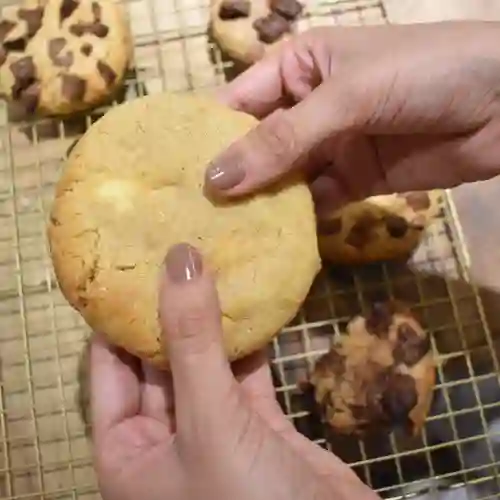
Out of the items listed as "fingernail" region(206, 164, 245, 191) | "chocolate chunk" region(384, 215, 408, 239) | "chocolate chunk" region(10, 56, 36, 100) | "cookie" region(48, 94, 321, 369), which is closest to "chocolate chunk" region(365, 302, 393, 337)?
"chocolate chunk" region(384, 215, 408, 239)

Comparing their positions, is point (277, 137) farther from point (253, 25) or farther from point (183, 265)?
point (253, 25)

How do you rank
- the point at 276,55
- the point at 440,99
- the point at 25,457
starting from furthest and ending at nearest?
the point at 25,457 < the point at 276,55 < the point at 440,99

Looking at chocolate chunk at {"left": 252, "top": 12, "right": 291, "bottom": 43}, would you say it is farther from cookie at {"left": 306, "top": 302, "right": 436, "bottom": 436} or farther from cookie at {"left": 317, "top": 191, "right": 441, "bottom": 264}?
cookie at {"left": 306, "top": 302, "right": 436, "bottom": 436}

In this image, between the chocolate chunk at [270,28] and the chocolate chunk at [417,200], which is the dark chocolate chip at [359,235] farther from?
the chocolate chunk at [270,28]

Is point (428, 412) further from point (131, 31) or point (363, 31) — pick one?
point (131, 31)

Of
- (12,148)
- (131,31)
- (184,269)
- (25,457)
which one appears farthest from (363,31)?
(25,457)

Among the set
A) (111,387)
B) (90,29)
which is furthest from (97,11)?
(111,387)
